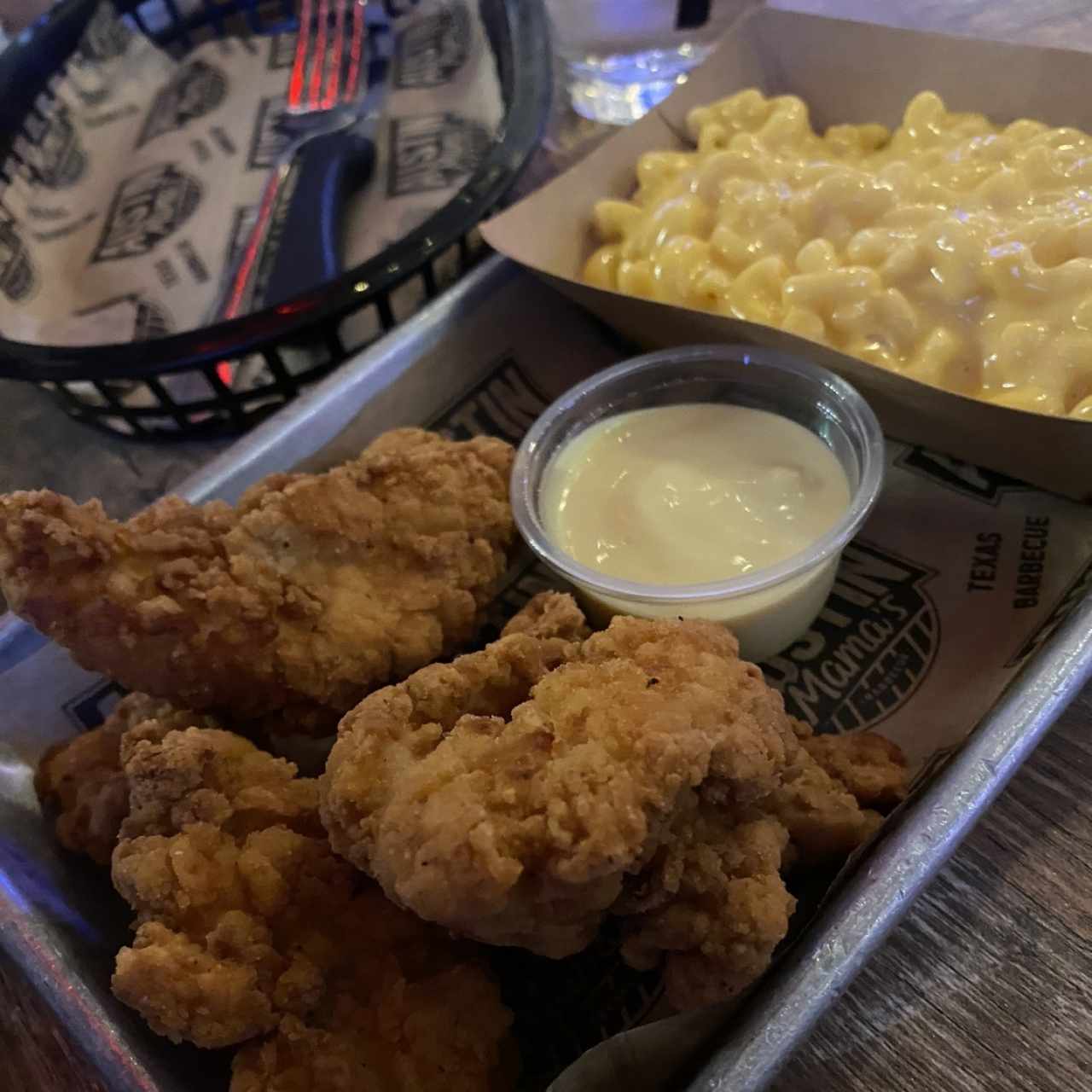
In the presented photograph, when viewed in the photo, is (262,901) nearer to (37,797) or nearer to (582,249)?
(37,797)

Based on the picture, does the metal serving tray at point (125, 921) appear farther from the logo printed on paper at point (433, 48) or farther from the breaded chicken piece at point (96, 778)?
the logo printed on paper at point (433, 48)

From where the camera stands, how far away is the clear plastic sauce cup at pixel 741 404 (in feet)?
3.83

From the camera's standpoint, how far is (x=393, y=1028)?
844 millimetres

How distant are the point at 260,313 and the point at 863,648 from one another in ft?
3.04

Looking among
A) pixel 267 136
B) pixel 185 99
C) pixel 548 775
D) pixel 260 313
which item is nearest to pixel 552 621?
pixel 548 775

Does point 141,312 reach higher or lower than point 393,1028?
higher

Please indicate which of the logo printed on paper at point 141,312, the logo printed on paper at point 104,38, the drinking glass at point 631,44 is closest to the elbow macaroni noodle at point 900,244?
the drinking glass at point 631,44

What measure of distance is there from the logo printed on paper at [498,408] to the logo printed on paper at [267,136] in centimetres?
95

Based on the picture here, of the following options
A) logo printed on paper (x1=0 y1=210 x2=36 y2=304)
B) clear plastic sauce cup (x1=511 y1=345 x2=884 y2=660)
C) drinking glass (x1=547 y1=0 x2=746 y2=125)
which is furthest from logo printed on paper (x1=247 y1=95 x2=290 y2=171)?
clear plastic sauce cup (x1=511 y1=345 x2=884 y2=660)

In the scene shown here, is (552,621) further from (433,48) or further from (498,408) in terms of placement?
(433,48)

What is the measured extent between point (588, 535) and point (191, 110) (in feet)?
5.56

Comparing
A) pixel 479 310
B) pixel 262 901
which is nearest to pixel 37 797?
pixel 262 901

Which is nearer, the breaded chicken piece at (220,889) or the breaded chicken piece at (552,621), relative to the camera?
the breaded chicken piece at (220,889)

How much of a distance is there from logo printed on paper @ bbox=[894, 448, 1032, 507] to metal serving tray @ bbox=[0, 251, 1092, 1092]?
1.04ft
